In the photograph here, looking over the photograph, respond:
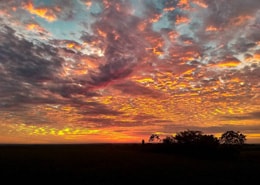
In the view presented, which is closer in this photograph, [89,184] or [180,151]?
[89,184]

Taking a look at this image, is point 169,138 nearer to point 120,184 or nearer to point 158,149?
point 158,149

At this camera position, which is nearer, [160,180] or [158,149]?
[160,180]

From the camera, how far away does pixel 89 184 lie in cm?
2489

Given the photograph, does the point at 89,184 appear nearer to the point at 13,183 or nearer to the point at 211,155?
the point at 13,183

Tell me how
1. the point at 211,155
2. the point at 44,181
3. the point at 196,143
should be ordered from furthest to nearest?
the point at 196,143 < the point at 211,155 < the point at 44,181

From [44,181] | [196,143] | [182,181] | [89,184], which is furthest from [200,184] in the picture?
[196,143]

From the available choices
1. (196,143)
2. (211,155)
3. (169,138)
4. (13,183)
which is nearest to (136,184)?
(13,183)

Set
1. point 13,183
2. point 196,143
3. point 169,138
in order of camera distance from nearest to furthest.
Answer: point 13,183, point 196,143, point 169,138

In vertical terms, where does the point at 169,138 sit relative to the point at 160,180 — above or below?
above

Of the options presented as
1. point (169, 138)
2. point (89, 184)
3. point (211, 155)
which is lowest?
point (89, 184)

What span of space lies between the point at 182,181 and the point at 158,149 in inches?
2407

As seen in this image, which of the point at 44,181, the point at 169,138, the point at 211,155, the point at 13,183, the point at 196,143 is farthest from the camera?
the point at 169,138

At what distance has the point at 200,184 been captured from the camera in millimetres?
25875

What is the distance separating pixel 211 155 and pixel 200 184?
149 feet
